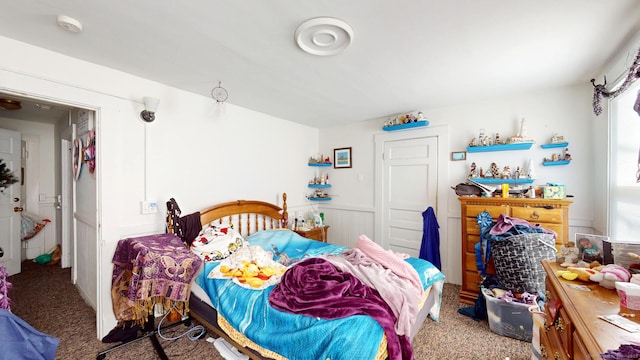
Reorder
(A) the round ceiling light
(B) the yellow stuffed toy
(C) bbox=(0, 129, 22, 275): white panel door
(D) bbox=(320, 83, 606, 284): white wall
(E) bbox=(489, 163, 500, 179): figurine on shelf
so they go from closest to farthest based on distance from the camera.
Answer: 1. (B) the yellow stuffed toy
2. (A) the round ceiling light
3. (D) bbox=(320, 83, 606, 284): white wall
4. (E) bbox=(489, 163, 500, 179): figurine on shelf
5. (C) bbox=(0, 129, 22, 275): white panel door

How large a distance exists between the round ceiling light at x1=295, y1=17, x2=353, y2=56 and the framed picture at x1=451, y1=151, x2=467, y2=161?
227cm

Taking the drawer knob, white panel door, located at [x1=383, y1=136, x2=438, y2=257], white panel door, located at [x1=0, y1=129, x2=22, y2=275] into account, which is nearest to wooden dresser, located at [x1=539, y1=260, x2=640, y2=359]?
the drawer knob

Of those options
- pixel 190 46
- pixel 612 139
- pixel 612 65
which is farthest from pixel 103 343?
pixel 612 65

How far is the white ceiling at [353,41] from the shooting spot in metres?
1.43

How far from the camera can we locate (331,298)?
1557mm

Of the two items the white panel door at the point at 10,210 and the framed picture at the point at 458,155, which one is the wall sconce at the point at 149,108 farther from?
the framed picture at the point at 458,155

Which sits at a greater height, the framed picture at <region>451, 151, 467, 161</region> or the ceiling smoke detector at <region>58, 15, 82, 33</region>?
the ceiling smoke detector at <region>58, 15, 82, 33</region>

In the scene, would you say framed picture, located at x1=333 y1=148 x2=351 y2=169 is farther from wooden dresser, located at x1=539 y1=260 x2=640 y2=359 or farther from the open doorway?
the open doorway

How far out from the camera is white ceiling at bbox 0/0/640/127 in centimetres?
143

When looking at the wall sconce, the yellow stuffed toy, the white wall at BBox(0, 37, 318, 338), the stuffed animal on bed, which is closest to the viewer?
the stuffed animal on bed

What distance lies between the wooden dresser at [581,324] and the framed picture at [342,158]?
3160 millimetres

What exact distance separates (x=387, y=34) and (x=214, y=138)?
2328 mm

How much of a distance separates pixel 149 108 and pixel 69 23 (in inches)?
34.7

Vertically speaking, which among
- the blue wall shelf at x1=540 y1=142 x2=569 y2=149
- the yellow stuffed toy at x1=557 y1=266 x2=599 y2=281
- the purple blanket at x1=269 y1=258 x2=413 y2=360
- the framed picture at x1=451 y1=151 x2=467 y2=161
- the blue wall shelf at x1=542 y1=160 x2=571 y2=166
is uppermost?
the blue wall shelf at x1=540 y1=142 x2=569 y2=149
